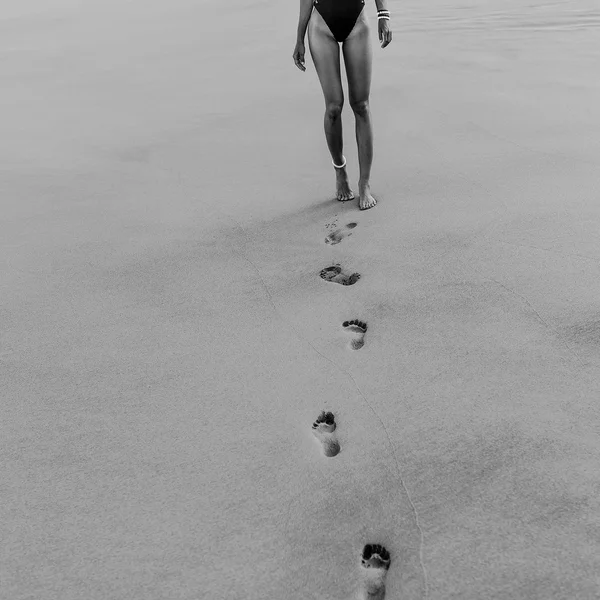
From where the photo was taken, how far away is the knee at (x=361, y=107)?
261cm

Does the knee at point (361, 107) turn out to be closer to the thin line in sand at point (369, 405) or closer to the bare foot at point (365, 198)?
the bare foot at point (365, 198)

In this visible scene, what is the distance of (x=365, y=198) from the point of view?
2701 millimetres

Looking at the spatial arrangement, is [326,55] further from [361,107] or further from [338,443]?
[338,443]

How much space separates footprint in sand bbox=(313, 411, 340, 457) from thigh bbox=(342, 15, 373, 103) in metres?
1.54

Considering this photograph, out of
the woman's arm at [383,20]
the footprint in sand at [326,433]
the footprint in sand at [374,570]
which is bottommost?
the footprint in sand at [374,570]

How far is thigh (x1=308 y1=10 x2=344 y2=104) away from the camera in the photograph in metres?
2.50

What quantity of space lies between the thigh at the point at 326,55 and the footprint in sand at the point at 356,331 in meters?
1.15

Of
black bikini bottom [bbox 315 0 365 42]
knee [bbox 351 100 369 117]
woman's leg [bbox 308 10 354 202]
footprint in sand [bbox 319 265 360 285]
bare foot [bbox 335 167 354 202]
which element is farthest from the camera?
bare foot [bbox 335 167 354 202]

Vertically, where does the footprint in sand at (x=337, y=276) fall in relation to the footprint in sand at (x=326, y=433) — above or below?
above

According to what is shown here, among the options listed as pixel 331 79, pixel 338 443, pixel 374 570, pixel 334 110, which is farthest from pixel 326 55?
pixel 374 570

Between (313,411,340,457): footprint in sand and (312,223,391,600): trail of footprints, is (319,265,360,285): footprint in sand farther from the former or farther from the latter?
(313,411,340,457): footprint in sand

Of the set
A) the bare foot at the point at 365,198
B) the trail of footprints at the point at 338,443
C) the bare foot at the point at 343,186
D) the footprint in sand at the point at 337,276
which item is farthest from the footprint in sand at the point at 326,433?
the bare foot at the point at 343,186

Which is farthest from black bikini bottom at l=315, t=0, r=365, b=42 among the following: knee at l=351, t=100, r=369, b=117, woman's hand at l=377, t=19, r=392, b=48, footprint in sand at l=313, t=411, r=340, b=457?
footprint in sand at l=313, t=411, r=340, b=457

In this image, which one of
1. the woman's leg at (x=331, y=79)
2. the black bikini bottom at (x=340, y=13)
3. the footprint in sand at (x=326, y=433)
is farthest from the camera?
the woman's leg at (x=331, y=79)
